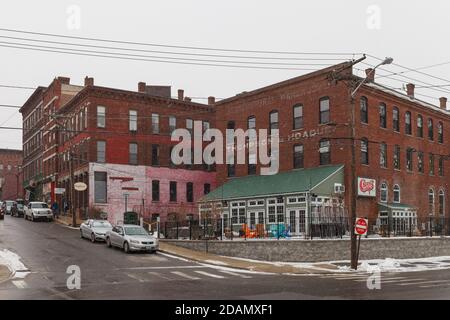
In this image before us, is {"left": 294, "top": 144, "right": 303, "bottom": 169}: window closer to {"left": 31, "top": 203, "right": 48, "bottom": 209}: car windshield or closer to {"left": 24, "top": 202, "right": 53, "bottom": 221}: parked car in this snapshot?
{"left": 24, "top": 202, "right": 53, "bottom": 221}: parked car

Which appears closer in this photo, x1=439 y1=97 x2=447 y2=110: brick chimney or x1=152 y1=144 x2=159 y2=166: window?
x1=439 y1=97 x2=447 y2=110: brick chimney

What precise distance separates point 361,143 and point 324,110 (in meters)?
3.61

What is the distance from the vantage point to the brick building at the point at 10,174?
109000 millimetres

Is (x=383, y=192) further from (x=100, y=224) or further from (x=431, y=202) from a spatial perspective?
(x=100, y=224)

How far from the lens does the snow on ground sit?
22844 mm

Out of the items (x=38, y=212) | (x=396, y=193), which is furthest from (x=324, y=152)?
(x=38, y=212)

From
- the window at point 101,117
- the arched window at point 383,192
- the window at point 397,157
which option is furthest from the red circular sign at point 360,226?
the window at point 101,117

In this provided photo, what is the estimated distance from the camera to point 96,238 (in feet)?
119

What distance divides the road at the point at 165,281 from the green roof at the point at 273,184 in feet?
40.0

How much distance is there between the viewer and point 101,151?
5556 centimetres

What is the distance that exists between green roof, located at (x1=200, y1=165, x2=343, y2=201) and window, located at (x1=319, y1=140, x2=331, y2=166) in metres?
0.69

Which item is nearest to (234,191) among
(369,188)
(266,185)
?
(266,185)

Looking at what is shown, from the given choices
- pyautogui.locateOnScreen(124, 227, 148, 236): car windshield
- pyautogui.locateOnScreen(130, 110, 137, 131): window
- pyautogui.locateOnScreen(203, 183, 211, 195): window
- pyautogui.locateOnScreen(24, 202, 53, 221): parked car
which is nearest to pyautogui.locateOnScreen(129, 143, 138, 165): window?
pyautogui.locateOnScreen(130, 110, 137, 131): window
